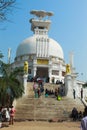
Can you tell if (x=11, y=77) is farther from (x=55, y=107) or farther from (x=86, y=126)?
(x=86, y=126)

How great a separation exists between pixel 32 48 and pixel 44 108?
32.6m

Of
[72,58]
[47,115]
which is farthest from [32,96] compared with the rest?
[72,58]

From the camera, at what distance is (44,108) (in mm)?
29672

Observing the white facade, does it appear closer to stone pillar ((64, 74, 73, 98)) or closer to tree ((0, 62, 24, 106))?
stone pillar ((64, 74, 73, 98))

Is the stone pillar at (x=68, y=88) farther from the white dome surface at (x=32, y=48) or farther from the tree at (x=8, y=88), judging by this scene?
the white dome surface at (x=32, y=48)

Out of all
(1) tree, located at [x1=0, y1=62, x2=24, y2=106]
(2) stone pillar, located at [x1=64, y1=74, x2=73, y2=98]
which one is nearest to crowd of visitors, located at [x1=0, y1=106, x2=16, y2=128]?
(1) tree, located at [x1=0, y1=62, x2=24, y2=106]

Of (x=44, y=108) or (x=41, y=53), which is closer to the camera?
(x=44, y=108)

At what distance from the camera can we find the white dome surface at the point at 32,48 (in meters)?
61.2

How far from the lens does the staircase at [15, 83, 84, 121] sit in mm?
27678

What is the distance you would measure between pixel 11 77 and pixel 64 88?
32.3 ft

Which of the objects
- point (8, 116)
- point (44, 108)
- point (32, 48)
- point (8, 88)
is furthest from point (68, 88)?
point (32, 48)

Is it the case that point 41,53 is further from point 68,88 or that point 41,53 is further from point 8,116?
point 8,116

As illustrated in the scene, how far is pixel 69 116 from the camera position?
28.1 metres

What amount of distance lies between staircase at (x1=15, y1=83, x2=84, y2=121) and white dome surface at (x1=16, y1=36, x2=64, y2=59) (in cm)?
2686
